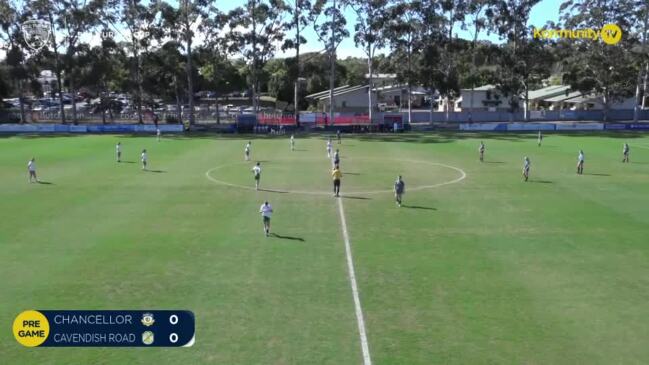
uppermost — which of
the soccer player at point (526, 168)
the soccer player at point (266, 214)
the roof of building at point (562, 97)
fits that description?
the roof of building at point (562, 97)

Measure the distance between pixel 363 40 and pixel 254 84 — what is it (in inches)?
728

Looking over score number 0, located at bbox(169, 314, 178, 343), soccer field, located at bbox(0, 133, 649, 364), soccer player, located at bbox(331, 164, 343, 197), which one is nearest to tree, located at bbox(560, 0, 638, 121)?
soccer field, located at bbox(0, 133, 649, 364)

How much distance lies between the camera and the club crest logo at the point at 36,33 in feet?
290

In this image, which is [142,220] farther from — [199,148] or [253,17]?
[253,17]

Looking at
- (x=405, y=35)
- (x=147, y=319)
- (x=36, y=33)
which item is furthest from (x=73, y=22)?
(x=147, y=319)

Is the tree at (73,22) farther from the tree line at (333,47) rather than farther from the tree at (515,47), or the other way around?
the tree at (515,47)

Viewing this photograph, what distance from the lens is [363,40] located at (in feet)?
301

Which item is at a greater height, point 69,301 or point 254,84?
point 254,84

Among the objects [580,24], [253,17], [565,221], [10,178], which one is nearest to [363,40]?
[253,17]

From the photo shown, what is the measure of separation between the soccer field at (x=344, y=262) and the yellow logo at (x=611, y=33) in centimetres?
5699

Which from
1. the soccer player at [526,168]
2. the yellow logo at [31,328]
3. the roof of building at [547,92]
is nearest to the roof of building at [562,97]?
the roof of building at [547,92]

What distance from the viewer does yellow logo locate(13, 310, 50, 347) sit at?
15.2 metres

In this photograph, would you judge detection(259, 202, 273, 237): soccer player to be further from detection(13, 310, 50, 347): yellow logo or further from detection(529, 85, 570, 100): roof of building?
detection(529, 85, 570, 100): roof of building

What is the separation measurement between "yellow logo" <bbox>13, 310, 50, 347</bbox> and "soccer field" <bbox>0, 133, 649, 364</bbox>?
34cm
